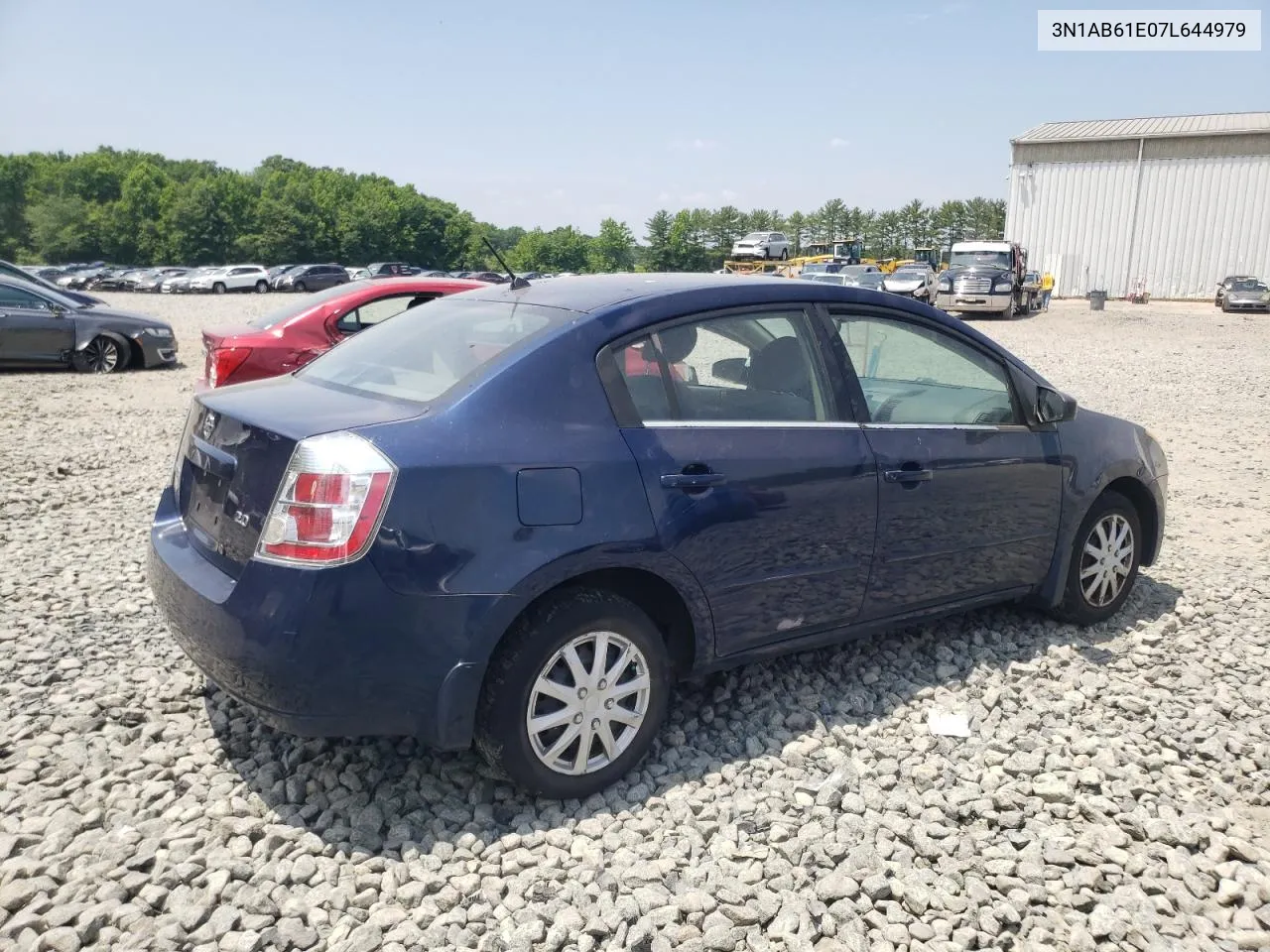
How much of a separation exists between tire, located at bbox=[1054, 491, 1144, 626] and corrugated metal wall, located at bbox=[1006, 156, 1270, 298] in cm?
4691

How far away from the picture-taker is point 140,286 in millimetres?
56031

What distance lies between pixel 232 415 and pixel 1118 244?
167 ft

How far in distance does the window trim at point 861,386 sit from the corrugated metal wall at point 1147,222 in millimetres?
47500

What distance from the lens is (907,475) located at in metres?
3.83

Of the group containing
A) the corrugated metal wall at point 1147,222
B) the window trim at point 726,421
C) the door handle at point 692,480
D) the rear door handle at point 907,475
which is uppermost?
the corrugated metal wall at point 1147,222

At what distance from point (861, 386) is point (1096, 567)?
1772mm

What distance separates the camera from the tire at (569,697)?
2969mm

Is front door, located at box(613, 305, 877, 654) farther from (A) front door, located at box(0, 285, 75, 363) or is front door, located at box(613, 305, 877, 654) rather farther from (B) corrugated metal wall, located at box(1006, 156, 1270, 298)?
(B) corrugated metal wall, located at box(1006, 156, 1270, 298)

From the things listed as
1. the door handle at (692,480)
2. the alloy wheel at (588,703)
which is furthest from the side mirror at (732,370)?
the alloy wheel at (588,703)

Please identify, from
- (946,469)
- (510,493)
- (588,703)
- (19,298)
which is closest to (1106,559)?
(946,469)

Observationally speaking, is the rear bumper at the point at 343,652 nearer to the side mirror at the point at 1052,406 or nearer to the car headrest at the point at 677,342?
the car headrest at the point at 677,342

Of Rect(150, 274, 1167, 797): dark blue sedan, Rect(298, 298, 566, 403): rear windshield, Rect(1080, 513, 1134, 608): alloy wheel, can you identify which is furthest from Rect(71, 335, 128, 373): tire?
Rect(1080, 513, 1134, 608): alloy wheel

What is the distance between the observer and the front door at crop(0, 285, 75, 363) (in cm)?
1362

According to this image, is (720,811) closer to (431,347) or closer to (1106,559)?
(431,347)
